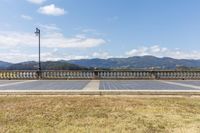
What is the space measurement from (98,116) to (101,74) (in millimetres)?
18178

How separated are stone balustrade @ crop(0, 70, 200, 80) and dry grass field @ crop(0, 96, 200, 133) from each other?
15.1m

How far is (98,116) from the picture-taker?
323 inches

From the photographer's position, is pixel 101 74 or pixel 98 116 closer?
pixel 98 116

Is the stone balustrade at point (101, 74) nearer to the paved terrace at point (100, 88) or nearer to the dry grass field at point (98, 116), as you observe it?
the paved terrace at point (100, 88)

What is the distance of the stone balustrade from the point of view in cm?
2609

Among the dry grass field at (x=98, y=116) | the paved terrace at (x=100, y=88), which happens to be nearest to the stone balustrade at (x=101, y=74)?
the paved terrace at (x=100, y=88)

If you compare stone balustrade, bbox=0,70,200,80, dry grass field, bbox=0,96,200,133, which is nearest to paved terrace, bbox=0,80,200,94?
dry grass field, bbox=0,96,200,133

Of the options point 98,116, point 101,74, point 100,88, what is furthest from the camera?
point 101,74

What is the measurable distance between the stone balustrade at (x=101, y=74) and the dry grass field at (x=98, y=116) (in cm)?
1513

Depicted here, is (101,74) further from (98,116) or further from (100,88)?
(98,116)

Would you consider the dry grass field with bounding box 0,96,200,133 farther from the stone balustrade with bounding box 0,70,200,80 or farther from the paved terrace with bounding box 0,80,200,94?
the stone balustrade with bounding box 0,70,200,80

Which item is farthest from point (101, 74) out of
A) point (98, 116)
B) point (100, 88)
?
point (98, 116)

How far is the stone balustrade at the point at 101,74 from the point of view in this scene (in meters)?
26.1

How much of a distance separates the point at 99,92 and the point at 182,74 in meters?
15.1
